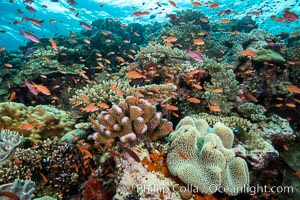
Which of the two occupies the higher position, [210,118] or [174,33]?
[174,33]

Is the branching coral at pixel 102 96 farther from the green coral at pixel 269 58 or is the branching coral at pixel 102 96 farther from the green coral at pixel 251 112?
the green coral at pixel 269 58

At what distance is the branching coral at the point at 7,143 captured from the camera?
448 centimetres

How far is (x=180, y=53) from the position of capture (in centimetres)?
895

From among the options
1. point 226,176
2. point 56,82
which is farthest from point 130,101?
point 56,82

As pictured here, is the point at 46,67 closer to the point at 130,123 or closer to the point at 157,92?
the point at 157,92

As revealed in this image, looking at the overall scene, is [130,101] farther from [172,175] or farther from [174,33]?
[174,33]

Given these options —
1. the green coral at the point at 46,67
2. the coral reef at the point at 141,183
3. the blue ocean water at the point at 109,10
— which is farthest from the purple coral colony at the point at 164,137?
the blue ocean water at the point at 109,10

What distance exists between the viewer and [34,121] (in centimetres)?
587

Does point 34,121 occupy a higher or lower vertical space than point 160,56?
lower

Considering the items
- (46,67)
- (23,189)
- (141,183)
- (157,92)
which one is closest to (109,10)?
(46,67)

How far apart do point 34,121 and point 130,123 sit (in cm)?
336

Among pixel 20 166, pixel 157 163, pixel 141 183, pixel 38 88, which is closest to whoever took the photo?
pixel 141 183

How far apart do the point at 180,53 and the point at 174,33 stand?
14.0 ft

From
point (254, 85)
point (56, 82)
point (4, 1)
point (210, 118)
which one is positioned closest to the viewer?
point (210, 118)
